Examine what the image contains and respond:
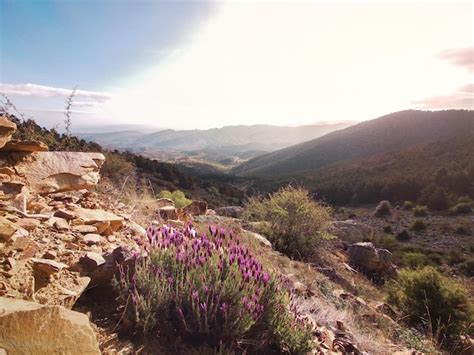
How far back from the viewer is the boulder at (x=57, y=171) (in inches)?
159

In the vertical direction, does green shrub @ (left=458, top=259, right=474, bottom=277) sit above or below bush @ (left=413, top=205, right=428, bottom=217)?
above

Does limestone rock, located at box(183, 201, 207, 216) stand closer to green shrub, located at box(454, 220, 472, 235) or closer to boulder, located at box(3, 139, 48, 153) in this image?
boulder, located at box(3, 139, 48, 153)

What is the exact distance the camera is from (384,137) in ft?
315

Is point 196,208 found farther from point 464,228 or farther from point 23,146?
point 464,228

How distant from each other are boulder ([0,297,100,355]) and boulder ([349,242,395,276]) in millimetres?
11076

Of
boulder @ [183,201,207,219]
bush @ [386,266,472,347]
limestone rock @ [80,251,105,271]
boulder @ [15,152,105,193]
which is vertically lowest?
bush @ [386,266,472,347]

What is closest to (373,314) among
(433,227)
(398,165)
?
(433,227)

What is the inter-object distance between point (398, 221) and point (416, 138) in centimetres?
6421

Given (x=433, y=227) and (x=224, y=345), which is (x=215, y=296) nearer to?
(x=224, y=345)

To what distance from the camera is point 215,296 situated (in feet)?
7.92

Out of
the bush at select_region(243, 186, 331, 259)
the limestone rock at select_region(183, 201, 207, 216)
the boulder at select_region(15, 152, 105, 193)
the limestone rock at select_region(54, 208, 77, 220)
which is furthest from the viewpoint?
the limestone rock at select_region(183, 201, 207, 216)

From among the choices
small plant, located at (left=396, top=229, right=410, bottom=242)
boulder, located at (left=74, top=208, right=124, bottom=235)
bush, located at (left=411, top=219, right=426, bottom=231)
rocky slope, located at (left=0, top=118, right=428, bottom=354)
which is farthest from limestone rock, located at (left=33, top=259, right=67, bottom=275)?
bush, located at (left=411, top=219, right=426, bottom=231)

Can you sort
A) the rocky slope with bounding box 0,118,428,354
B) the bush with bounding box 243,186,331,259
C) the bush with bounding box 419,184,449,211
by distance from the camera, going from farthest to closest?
1. the bush with bounding box 419,184,449,211
2. the bush with bounding box 243,186,331,259
3. the rocky slope with bounding box 0,118,428,354

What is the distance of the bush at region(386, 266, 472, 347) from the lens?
20.7ft
